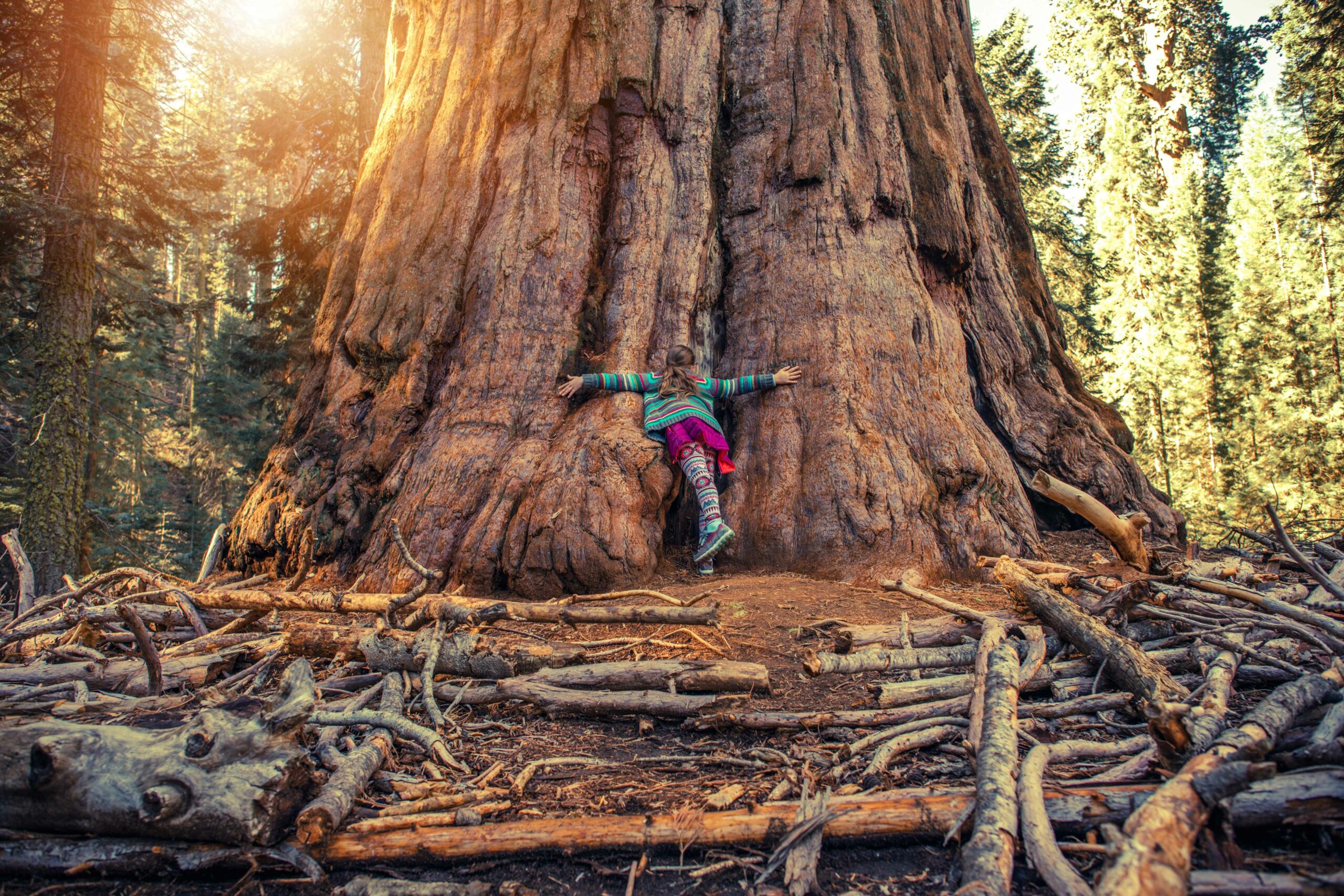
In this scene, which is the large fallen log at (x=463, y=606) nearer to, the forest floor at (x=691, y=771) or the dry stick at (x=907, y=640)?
the forest floor at (x=691, y=771)

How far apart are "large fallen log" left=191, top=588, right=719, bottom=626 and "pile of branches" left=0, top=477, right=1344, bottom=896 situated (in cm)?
2

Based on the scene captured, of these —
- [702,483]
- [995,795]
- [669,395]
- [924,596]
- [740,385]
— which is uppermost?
[740,385]

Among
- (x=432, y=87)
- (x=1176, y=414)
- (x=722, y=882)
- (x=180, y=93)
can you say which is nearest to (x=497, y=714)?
(x=722, y=882)

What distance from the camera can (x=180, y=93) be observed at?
14227 mm

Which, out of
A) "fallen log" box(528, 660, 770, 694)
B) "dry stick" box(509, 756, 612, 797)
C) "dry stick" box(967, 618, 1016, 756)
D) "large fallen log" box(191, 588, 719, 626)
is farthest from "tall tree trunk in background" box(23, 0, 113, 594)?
"dry stick" box(967, 618, 1016, 756)

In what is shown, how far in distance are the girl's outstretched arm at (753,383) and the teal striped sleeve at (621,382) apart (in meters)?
0.47

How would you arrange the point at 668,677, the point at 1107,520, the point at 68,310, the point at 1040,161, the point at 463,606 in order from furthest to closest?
the point at 1040,161 < the point at 68,310 < the point at 1107,520 < the point at 463,606 < the point at 668,677

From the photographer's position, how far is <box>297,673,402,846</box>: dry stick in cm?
192

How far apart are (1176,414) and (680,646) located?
24776 millimetres

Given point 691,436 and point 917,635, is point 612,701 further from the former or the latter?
point 691,436

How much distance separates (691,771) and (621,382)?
10.7ft

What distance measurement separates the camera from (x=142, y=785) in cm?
190

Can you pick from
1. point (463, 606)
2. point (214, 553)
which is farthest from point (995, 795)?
point (214, 553)

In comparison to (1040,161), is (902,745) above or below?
below
